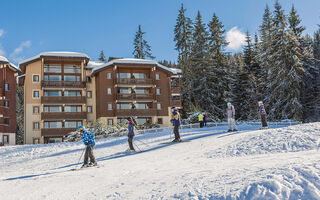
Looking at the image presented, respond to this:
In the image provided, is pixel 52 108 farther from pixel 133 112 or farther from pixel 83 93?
pixel 133 112

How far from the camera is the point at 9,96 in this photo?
3741 cm

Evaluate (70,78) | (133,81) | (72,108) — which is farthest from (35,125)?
(133,81)

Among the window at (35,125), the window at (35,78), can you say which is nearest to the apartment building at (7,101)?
the window at (35,78)

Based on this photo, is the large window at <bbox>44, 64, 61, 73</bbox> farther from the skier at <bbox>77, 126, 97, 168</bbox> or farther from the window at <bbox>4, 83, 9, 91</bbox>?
the skier at <bbox>77, 126, 97, 168</bbox>

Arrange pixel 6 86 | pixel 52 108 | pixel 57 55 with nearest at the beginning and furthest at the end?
pixel 6 86, pixel 57 55, pixel 52 108

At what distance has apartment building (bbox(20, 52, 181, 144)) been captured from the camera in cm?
3828

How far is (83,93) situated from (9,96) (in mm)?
9298

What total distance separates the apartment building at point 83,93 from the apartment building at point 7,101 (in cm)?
161

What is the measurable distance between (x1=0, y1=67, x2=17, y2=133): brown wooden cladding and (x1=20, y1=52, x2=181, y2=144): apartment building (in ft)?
5.21

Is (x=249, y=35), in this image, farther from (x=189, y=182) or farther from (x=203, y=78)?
(x=189, y=182)

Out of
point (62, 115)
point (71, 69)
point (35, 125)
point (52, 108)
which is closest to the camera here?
point (62, 115)

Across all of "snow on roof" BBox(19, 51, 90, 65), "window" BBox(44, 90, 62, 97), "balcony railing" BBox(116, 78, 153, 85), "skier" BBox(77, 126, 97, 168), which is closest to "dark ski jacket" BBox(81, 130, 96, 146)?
"skier" BBox(77, 126, 97, 168)

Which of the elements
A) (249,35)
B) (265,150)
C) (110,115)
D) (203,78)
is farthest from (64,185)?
(249,35)

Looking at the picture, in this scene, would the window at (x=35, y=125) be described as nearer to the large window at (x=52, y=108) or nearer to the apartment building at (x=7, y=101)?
the large window at (x=52, y=108)
